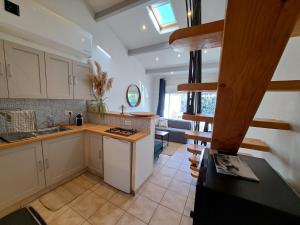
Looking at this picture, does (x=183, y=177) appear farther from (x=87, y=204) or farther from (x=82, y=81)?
(x=82, y=81)

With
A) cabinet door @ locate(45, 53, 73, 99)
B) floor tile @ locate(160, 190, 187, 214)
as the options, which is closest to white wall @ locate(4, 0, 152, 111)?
cabinet door @ locate(45, 53, 73, 99)

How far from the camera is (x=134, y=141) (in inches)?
71.7

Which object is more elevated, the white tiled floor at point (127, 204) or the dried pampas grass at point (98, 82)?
the dried pampas grass at point (98, 82)

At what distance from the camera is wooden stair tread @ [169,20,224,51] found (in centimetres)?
58

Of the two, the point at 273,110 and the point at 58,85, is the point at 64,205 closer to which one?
the point at 58,85

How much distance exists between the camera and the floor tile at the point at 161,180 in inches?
89.7

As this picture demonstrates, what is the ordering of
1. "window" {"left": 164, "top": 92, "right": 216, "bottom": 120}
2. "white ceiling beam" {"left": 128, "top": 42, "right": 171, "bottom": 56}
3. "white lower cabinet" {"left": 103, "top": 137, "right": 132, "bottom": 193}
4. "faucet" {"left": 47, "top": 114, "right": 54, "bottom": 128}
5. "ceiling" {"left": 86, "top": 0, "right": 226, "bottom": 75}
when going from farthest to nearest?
"window" {"left": 164, "top": 92, "right": 216, "bottom": 120} → "white ceiling beam" {"left": 128, "top": 42, "right": 171, "bottom": 56} → "ceiling" {"left": 86, "top": 0, "right": 226, "bottom": 75} → "faucet" {"left": 47, "top": 114, "right": 54, "bottom": 128} → "white lower cabinet" {"left": 103, "top": 137, "right": 132, "bottom": 193}

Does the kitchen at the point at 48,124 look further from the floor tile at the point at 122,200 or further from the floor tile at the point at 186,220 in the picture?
the floor tile at the point at 186,220

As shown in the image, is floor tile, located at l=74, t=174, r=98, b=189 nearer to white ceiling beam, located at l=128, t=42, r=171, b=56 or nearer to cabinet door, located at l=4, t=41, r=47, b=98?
cabinet door, located at l=4, t=41, r=47, b=98

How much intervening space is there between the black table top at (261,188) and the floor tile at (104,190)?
69.0 inches

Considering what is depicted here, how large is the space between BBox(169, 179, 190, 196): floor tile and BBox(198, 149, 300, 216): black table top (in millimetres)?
1585

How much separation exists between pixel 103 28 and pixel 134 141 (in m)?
3.16

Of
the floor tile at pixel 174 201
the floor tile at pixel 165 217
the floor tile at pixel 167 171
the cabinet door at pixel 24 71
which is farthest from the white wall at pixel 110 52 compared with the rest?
the floor tile at pixel 165 217

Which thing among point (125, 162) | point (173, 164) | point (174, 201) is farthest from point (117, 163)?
point (173, 164)
